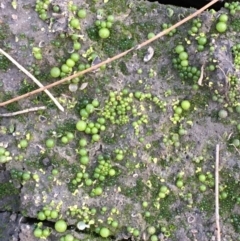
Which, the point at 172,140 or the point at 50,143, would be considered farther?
the point at 172,140

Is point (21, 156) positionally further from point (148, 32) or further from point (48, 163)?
point (148, 32)

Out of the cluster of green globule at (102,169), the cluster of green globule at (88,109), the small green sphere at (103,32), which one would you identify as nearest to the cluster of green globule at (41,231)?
the cluster of green globule at (102,169)

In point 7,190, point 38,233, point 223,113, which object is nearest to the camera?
point 38,233

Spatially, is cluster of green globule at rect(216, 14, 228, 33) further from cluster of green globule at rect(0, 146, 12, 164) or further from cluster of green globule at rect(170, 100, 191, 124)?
cluster of green globule at rect(0, 146, 12, 164)

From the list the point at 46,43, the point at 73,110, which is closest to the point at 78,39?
the point at 46,43

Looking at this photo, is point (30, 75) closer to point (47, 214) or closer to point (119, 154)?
point (119, 154)

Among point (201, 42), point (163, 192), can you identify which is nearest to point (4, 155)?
point (163, 192)

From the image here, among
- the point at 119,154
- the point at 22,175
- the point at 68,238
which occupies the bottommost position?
the point at 68,238
